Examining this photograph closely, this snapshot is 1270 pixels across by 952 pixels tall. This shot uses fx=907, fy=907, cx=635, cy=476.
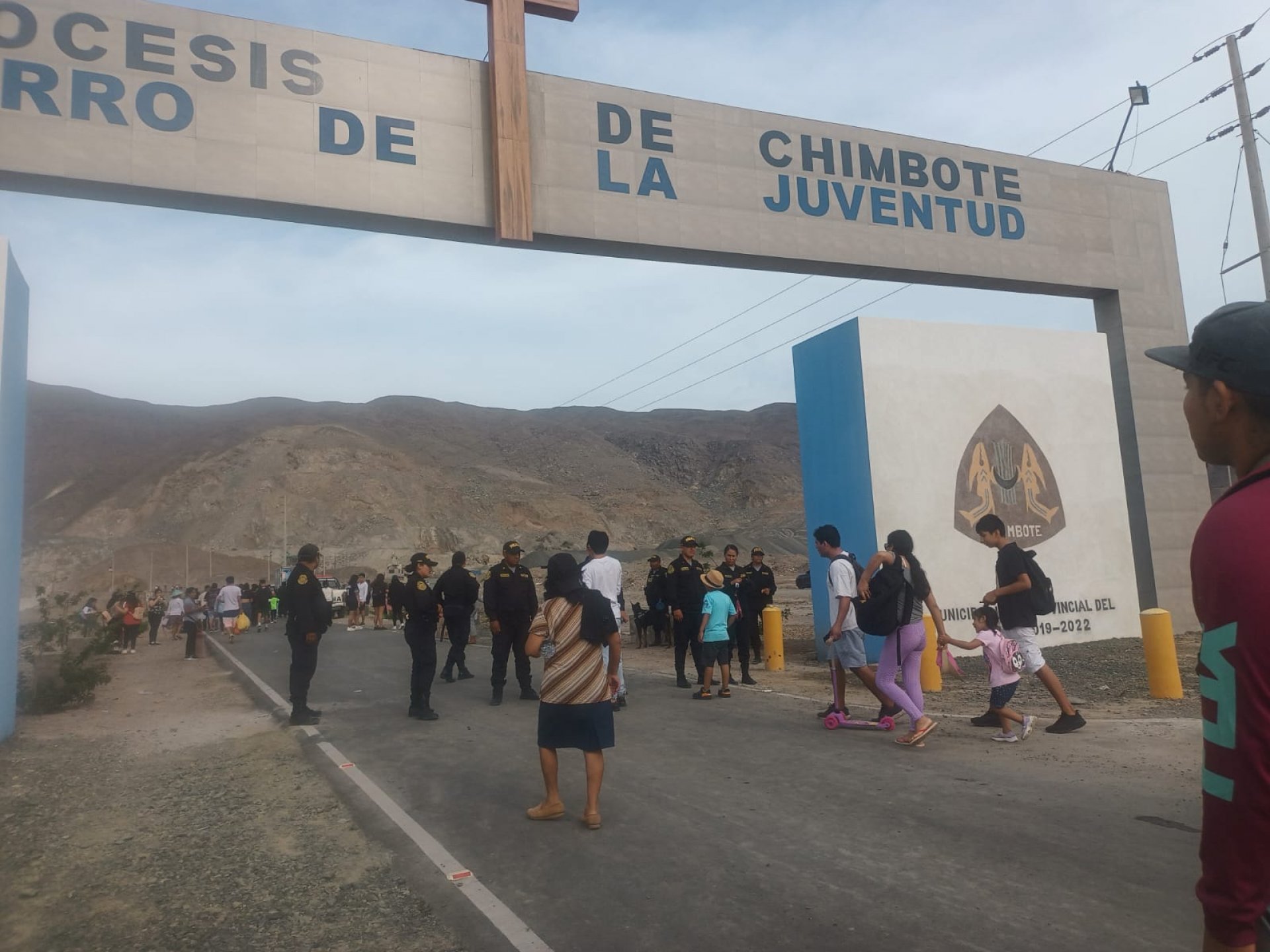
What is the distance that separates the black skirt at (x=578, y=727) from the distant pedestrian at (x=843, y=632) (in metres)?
3.17

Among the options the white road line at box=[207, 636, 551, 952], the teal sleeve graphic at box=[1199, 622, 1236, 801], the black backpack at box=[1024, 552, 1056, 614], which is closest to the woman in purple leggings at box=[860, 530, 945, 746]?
the black backpack at box=[1024, 552, 1056, 614]

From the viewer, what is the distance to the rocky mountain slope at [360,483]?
237 ft

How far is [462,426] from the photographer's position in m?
112

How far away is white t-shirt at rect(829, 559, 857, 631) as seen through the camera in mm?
8508

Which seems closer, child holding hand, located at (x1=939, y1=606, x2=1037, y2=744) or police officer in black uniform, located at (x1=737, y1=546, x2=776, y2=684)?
child holding hand, located at (x1=939, y1=606, x2=1037, y2=744)

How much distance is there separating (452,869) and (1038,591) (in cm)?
573

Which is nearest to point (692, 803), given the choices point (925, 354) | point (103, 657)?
point (925, 354)

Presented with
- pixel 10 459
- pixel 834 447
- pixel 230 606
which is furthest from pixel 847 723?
pixel 230 606

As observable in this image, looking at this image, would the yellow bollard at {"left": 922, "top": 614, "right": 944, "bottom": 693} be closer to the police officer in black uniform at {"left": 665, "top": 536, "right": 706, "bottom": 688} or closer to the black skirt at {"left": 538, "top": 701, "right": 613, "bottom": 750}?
the police officer in black uniform at {"left": 665, "top": 536, "right": 706, "bottom": 688}

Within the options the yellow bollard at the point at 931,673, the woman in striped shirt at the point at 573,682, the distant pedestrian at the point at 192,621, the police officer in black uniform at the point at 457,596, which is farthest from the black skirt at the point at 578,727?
the distant pedestrian at the point at 192,621

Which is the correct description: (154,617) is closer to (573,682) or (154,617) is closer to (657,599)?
(657,599)

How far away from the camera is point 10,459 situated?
9.76 metres

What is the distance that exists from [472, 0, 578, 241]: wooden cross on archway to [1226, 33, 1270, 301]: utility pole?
14833mm

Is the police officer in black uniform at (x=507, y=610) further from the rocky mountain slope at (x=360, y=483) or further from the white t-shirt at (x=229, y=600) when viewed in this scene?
the rocky mountain slope at (x=360, y=483)
